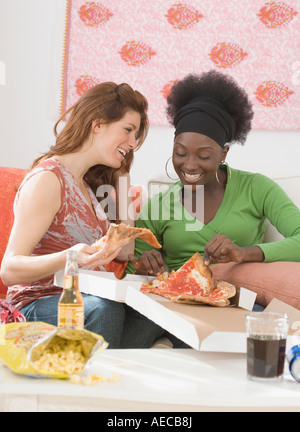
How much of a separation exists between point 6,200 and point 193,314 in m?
1.03

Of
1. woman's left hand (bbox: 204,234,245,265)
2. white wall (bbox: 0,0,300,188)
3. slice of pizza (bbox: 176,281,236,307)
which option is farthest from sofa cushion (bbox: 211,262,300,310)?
white wall (bbox: 0,0,300,188)

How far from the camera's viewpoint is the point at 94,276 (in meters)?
1.48

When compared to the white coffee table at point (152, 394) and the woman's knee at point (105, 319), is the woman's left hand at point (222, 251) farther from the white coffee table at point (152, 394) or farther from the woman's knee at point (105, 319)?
the white coffee table at point (152, 394)

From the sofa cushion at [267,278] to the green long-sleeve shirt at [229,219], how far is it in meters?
0.20

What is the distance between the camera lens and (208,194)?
82.0 inches

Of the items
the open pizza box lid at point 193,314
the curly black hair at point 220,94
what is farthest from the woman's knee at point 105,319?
the curly black hair at point 220,94

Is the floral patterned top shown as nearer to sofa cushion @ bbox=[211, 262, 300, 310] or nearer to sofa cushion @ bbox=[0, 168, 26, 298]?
sofa cushion @ bbox=[0, 168, 26, 298]

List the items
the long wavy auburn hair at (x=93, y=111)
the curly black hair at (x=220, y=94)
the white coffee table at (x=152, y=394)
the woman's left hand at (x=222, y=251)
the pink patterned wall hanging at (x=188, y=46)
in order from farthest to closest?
1. the pink patterned wall hanging at (x=188, y=46)
2. the curly black hair at (x=220, y=94)
3. the long wavy auburn hair at (x=93, y=111)
4. the woman's left hand at (x=222, y=251)
5. the white coffee table at (x=152, y=394)

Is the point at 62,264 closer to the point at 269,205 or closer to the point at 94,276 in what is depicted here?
the point at 94,276

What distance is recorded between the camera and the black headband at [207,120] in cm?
201

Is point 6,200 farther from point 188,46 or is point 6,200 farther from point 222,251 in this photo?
point 188,46

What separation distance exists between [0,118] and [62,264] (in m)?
1.81

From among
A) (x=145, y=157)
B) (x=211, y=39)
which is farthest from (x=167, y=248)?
(x=211, y=39)
